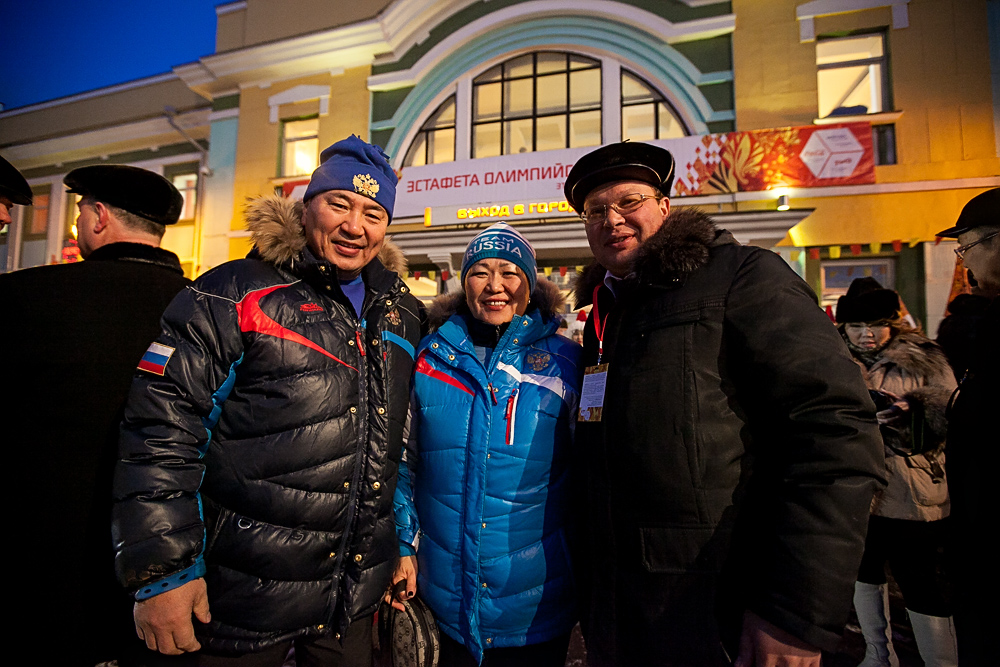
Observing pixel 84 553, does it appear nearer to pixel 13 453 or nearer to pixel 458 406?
pixel 13 453

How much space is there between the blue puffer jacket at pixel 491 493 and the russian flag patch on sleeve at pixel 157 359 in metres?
0.93

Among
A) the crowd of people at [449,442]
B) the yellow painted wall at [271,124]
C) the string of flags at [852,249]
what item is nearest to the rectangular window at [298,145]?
the yellow painted wall at [271,124]

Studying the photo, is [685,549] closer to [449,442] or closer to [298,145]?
[449,442]

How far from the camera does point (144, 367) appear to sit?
5.00 feet

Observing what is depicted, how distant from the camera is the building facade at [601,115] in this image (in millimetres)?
7359

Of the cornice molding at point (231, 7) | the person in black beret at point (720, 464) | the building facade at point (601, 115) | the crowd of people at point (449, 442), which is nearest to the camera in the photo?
the person in black beret at point (720, 464)

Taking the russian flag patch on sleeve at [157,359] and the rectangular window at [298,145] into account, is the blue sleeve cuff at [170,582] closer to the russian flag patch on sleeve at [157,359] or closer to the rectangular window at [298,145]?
the russian flag patch on sleeve at [157,359]

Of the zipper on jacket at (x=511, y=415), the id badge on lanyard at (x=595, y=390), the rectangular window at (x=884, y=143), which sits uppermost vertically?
the rectangular window at (x=884, y=143)

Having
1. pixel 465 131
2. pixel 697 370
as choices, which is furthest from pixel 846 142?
pixel 697 370

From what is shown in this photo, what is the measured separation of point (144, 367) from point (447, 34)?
1039 centimetres

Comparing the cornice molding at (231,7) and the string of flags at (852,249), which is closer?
the string of flags at (852,249)

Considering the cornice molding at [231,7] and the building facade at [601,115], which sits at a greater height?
the cornice molding at [231,7]

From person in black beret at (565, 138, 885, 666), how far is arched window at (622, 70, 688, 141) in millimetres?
8200

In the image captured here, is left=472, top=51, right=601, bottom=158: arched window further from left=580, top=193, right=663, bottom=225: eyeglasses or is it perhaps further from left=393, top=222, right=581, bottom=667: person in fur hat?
left=393, top=222, right=581, bottom=667: person in fur hat
